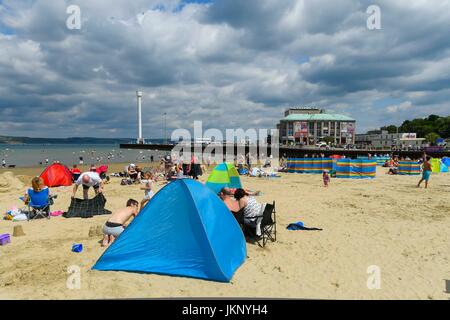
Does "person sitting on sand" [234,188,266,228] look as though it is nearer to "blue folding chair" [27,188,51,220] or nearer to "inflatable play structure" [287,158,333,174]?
"blue folding chair" [27,188,51,220]

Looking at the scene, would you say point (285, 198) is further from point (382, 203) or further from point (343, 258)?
point (343, 258)

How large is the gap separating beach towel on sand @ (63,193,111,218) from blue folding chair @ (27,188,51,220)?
22.2 inches

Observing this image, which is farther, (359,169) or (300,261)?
(359,169)

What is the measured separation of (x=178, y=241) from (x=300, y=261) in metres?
2.31

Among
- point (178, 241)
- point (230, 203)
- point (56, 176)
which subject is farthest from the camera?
point (56, 176)

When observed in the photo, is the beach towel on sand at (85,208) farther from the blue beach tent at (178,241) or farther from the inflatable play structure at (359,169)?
the inflatable play structure at (359,169)

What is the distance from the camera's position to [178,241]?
5121mm

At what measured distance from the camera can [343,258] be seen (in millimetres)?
5953

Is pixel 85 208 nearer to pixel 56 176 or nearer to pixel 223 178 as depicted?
pixel 223 178

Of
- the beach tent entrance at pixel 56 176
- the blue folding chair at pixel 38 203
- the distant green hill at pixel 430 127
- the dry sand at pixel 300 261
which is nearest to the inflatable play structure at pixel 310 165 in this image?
the dry sand at pixel 300 261

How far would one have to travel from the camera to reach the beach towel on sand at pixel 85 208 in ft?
29.5

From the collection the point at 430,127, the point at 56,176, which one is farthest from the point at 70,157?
the point at 430,127
